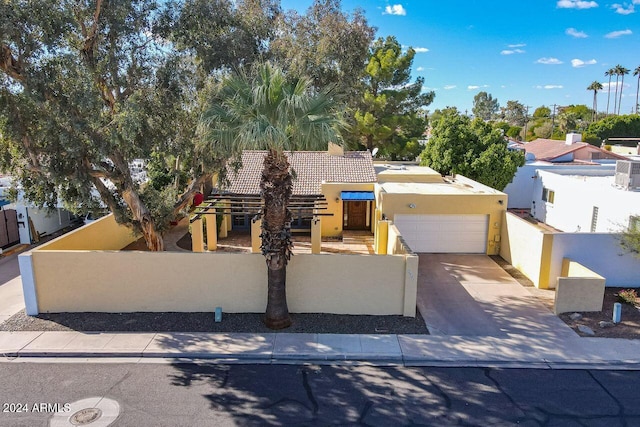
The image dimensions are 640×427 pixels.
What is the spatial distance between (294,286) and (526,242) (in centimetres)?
957

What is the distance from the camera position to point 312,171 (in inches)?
945

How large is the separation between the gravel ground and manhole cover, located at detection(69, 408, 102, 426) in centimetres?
335

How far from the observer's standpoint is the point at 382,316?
42.0ft

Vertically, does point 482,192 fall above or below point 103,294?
above

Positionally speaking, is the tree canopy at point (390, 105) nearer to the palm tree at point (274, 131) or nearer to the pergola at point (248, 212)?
the pergola at point (248, 212)

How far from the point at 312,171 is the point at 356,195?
3351mm

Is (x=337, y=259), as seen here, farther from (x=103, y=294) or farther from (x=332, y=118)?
(x=103, y=294)

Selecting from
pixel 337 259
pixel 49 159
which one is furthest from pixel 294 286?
pixel 49 159

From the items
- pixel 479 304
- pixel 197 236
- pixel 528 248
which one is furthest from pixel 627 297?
pixel 197 236

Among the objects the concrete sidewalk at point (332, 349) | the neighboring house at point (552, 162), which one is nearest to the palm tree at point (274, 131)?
the concrete sidewalk at point (332, 349)

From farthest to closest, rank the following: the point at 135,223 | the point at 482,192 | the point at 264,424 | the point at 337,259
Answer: the point at 482,192 < the point at 135,223 < the point at 337,259 < the point at 264,424

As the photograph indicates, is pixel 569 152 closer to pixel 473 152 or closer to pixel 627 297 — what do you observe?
pixel 473 152

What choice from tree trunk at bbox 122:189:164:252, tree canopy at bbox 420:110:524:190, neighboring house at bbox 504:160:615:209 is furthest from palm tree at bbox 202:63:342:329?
neighboring house at bbox 504:160:615:209

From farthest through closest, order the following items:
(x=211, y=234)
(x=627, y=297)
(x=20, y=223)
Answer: (x=211, y=234) → (x=20, y=223) → (x=627, y=297)
